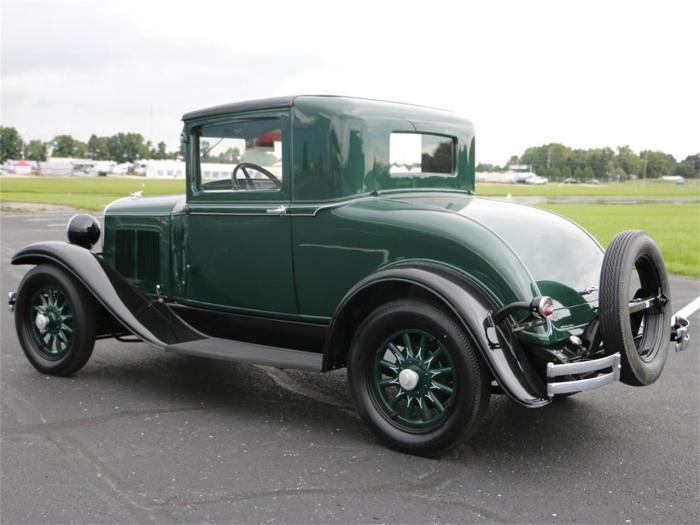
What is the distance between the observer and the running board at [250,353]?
400 cm

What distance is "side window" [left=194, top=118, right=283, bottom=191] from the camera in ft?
14.4

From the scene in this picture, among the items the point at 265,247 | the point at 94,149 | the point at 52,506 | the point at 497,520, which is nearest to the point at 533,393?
the point at 497,520

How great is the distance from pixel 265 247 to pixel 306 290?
0.40 meters

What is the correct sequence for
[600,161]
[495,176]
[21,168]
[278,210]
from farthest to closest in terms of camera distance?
[495,176]
[600,161]
[21,168]
[278,210]

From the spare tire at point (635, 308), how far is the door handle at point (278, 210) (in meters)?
1.87

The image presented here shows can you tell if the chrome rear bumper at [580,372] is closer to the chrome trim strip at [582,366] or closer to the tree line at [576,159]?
the chrome trim strip at [582,366]

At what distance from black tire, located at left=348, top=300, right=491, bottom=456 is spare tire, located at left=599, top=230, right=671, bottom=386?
0.68 metres

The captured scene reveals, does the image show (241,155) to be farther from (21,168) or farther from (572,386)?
(21,168)

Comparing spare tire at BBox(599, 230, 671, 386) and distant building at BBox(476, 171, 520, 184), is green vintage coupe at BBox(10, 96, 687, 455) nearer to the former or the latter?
spare tire at BBox(599, 230, 671, 386)

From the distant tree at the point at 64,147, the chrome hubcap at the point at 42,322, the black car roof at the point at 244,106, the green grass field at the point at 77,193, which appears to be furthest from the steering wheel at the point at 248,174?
the distant tree at the point at 64,147

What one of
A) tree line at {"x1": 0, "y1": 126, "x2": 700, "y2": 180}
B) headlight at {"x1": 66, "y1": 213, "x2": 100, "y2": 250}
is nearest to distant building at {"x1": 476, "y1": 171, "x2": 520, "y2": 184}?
tree line at {"x1": 0, "y1": 126, "x2": 700, "y2": 180}

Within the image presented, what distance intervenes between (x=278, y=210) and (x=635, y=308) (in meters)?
2.15

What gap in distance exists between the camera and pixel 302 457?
11.8ft

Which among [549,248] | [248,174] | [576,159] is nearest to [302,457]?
[549,248]
